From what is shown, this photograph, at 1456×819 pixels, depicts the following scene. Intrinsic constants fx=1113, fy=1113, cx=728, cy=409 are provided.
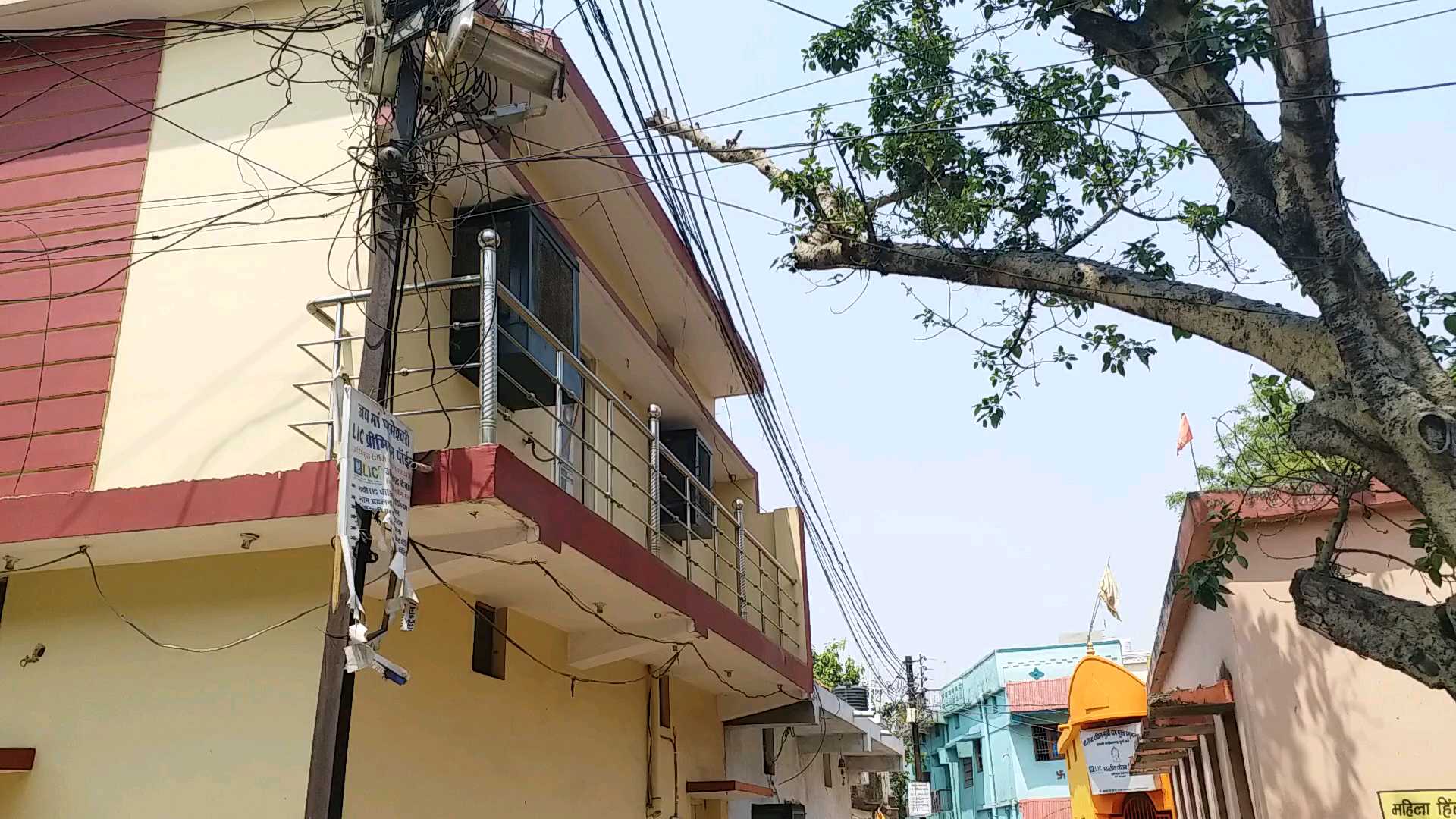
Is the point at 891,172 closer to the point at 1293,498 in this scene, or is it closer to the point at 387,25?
the point at 387,25

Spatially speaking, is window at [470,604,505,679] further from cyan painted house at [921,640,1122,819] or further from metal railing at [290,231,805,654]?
cyan painted house at [921,640,1122,819]

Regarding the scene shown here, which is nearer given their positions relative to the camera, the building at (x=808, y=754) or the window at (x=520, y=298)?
the window at (x=520, y=298)

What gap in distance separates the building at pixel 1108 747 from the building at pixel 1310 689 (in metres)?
6.19

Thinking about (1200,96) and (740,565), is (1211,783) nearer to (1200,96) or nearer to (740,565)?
(740,565)

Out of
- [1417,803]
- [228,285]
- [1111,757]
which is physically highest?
[228,285]

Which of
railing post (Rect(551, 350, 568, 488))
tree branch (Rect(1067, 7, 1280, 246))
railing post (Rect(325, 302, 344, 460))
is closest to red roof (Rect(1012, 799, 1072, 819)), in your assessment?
railing post (Rect(551, 350, 568, 488))

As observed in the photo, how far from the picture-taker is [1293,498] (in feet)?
24.5

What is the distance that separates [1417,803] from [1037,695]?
2805 cm

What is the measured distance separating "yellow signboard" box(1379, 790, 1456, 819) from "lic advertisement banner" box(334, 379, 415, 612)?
20.8ft

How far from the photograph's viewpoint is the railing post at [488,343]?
509 centimetres

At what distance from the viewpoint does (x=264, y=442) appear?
5730 mm

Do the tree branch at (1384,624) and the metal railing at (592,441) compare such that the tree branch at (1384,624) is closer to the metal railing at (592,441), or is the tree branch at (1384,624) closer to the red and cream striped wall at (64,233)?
the metal railing at (592,441)

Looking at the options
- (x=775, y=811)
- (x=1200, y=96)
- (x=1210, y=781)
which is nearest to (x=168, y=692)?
(x=1200, y=96)

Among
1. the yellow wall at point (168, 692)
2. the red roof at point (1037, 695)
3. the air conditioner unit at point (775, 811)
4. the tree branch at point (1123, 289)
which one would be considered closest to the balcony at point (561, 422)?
the yellow wall at point (168, 692)
